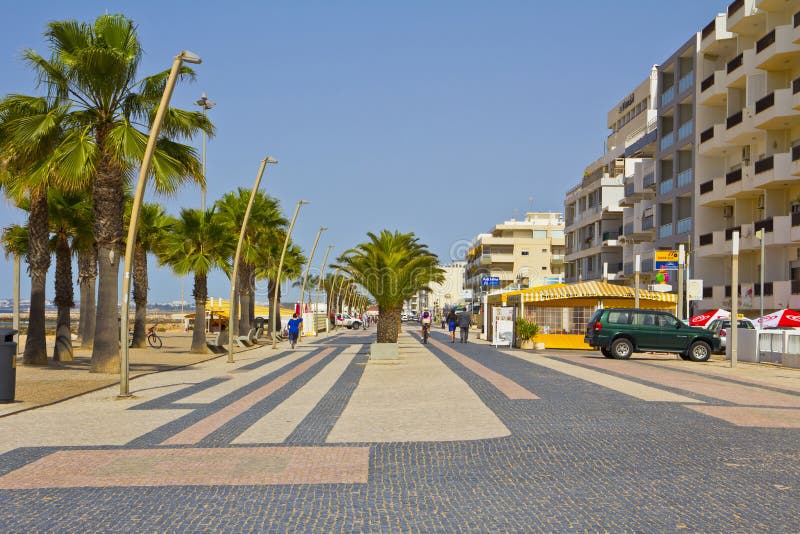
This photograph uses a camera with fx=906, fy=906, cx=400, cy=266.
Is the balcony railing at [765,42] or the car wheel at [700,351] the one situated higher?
the balcony railing at [765,42]

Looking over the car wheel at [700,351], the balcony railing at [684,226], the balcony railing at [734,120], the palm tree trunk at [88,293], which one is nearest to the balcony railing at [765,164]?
the balcony railing at [734,120]

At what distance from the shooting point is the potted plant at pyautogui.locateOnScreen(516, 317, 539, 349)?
127 feet

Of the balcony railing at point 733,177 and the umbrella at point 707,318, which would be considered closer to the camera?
the umbrella at point 707,318

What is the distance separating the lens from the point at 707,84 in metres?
49.8

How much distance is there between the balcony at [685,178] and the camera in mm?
52812

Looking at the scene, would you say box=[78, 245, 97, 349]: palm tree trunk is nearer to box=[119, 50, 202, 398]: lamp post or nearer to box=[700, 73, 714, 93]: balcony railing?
box=[119, 50, 202, 398]: lamp post

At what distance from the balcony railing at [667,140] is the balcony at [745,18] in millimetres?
10158

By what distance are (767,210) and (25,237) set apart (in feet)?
110

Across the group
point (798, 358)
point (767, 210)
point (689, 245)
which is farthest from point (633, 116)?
point (798, 358)

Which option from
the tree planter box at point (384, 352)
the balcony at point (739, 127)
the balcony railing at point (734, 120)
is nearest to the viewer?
the tree planter box at point (384, 352)

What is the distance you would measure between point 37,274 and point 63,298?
4.44 meters

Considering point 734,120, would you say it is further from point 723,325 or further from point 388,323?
point 388,323

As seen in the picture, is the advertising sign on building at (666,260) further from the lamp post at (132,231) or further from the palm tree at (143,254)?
the lamp post at (132,231)

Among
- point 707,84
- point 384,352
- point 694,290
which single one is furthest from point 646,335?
point 707,84
